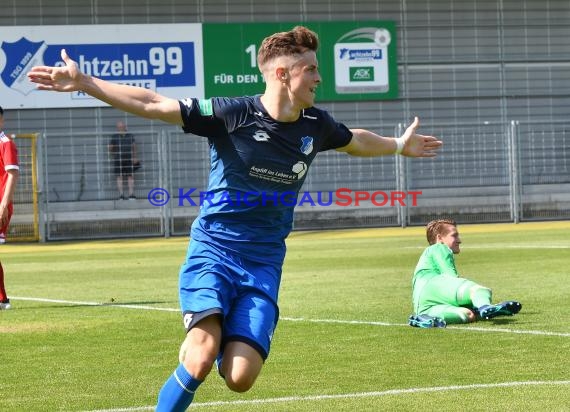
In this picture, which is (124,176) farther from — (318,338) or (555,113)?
(318,338)

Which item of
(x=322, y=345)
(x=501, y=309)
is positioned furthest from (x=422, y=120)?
(x=322, y=345)

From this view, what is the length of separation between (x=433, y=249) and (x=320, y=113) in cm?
481

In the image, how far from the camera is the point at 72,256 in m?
26.0

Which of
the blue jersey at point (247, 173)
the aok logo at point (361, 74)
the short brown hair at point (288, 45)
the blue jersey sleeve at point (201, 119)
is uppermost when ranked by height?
the aok logo at point (361, 74)

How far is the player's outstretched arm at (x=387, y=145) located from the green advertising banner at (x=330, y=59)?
25.3 metres

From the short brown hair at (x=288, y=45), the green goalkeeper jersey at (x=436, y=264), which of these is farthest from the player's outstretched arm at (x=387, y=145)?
the green goalkeeper jersey at (x=436, y=264)

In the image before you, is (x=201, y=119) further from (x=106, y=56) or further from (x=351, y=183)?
(x=351, y=183)

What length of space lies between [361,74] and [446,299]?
76.5ft

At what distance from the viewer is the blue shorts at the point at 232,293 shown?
21.1 feet

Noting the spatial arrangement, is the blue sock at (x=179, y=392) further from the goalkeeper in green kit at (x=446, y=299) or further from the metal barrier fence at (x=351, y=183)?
the metal barrier fence at (x=351, y=183)

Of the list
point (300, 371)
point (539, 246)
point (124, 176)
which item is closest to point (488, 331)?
point (300, 371)

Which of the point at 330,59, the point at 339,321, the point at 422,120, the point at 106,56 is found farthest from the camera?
the point at 422,120

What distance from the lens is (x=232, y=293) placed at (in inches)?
261

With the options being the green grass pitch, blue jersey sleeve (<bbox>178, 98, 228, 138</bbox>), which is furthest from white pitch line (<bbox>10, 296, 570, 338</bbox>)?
blue jersey sleeve (<bbox>178, 98, 228, 138</bbox>)
